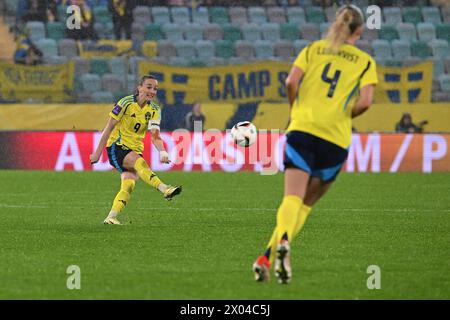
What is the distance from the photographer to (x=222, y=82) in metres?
24.2

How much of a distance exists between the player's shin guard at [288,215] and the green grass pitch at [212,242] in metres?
0.39

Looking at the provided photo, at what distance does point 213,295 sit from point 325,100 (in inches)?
64.4

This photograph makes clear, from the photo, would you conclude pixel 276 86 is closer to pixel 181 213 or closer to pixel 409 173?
pixel 409 173

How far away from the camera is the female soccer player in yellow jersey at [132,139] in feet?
41.2

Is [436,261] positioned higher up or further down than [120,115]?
further down

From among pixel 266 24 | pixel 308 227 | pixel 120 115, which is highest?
pixel 266 24

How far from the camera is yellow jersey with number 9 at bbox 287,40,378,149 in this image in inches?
308

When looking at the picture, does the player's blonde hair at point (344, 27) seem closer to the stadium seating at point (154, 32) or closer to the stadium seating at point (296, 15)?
the stadium seating at point (154, 32)

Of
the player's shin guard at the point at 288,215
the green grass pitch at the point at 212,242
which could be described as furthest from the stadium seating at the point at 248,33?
the player's shin guard at the point at 288,215

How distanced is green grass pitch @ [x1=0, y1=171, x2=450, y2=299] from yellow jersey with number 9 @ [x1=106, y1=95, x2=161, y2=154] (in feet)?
3.16

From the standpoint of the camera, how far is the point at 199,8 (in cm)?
2741

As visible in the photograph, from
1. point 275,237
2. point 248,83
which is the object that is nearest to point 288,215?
point 275,237

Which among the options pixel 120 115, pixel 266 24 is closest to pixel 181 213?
pixel 120 115

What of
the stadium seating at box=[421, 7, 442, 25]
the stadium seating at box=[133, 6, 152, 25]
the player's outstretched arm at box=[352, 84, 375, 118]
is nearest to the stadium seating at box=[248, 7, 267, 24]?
the stadium seating at box=[133, 6, 152, 25]
